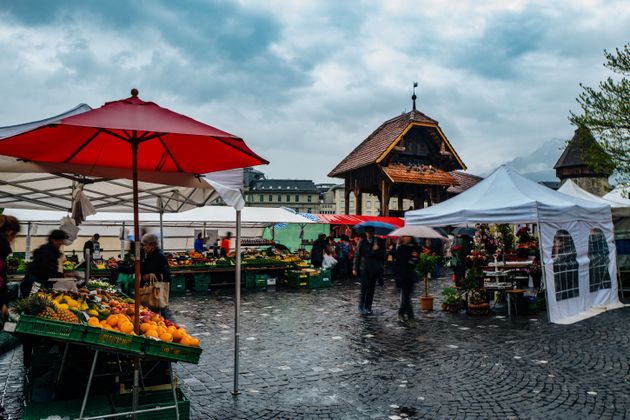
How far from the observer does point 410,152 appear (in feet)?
96.1

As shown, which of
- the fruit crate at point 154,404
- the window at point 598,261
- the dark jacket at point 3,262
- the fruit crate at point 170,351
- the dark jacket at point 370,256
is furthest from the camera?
the window at point 598,261

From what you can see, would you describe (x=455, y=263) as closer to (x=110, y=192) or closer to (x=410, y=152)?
(x=110, y=192)

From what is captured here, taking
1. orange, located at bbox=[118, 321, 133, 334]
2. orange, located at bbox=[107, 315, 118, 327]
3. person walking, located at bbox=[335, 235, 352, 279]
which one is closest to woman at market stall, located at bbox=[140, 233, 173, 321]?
orange, located at bbox=[107, 315, 118, 327]

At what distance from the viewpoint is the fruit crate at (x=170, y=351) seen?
3848mm

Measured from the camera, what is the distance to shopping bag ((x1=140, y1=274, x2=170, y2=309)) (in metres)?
7.54

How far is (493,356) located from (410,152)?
2316 centimetres

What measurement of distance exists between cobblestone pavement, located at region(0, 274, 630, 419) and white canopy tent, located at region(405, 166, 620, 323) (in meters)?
0.72

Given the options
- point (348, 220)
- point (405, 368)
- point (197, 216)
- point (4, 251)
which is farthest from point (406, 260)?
point (348, 220)

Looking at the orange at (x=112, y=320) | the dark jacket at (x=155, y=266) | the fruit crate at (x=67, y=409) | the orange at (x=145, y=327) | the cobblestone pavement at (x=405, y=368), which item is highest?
the dark jacket at (x=155, y=266)

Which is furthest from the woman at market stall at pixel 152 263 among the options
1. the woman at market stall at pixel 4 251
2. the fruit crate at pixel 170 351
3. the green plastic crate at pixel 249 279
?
the green plastic crate at pixel 249 279

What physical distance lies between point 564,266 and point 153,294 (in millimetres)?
Result: 8963

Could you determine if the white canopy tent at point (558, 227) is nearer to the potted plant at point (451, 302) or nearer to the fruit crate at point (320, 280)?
the potted plant at point (451, 302)

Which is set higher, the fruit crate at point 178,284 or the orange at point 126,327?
the orange at point 126,327

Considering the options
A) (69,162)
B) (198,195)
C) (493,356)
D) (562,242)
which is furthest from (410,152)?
(69,162)
